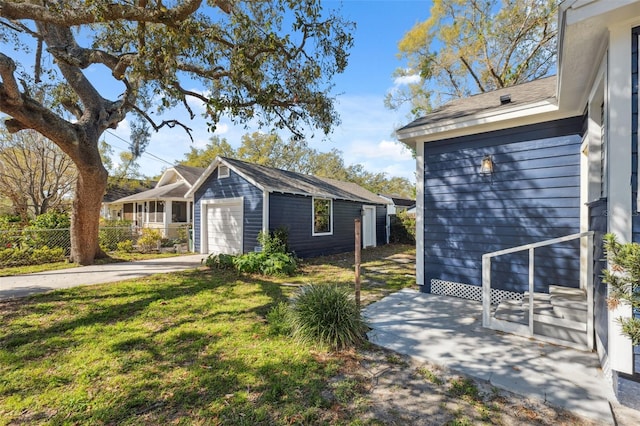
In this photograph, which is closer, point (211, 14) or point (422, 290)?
point (422, 290)

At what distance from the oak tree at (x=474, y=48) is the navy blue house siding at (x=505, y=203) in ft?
35.4

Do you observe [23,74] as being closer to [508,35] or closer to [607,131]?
[607,131]

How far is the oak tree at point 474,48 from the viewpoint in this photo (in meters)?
12.0

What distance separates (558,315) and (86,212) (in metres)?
11.4

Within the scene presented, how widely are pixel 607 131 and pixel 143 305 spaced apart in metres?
6.81

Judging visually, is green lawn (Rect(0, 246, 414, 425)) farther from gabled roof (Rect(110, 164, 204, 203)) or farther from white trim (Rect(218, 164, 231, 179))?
gabled roof (Rect(110, 164, 204, 203))

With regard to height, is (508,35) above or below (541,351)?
above

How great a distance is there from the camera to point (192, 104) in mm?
8078

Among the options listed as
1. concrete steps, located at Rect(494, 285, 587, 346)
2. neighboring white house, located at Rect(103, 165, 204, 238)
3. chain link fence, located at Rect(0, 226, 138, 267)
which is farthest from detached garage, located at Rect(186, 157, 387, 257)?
concrete steps, located at Rect(494, 285, 587, 346)

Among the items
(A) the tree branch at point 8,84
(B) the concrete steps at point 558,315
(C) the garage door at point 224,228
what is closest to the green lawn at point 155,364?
(B) the concrete steps at point 558,315

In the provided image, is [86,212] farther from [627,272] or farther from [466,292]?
[627,272]

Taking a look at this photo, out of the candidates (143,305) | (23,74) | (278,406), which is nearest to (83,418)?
(278,406)

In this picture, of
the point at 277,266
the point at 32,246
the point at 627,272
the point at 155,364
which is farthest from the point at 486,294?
the point at 32,246

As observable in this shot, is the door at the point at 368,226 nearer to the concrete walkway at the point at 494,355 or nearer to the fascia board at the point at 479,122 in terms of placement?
the fascia board at the point at 479,122
